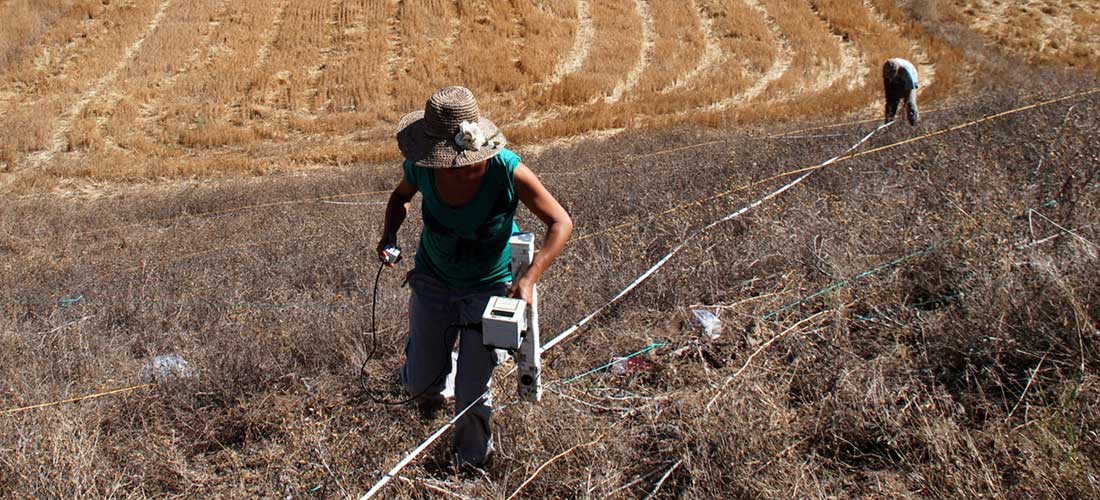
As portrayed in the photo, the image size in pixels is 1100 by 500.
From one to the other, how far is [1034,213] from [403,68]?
661 inches

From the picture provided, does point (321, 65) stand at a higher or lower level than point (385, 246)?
lower

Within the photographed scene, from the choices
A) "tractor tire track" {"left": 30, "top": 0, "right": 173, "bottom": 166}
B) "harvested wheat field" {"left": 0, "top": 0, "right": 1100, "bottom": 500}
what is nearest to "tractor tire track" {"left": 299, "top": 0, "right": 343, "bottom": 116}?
"tractor tire track" {"left": 30, "top": 0, "right": 173, "bottom": 166}

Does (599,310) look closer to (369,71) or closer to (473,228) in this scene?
(473,228)

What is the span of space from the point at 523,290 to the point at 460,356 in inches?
21.8

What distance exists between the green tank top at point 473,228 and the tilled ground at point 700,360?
0.62m

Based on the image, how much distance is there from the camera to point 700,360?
12.2 feet

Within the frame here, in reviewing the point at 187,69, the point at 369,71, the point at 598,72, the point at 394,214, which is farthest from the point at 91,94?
the point at 394,214

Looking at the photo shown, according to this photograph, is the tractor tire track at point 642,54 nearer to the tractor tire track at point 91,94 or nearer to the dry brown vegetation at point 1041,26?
the dry brown vegetation at point 1041,26

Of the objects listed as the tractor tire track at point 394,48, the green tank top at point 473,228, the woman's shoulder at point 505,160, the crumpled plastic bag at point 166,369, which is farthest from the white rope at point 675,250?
the tractor tire track at point 394,48

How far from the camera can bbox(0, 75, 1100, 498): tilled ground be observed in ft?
9.21

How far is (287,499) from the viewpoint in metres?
2.95

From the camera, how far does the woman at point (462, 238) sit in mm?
3068

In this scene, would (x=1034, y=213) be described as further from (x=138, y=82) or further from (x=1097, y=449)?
(x=138, y=82)

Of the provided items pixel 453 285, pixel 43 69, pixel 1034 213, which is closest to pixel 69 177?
pixel 43 69
